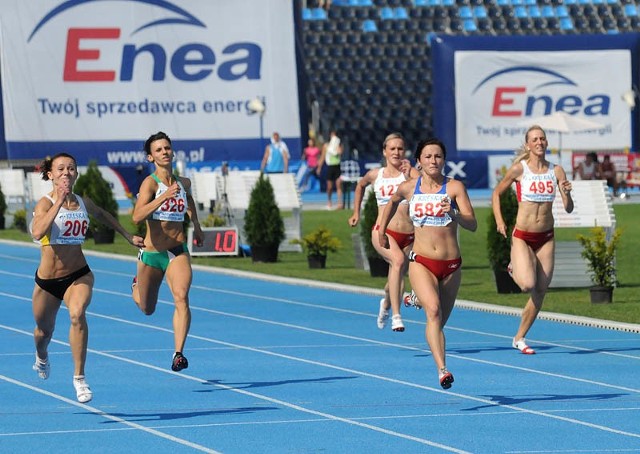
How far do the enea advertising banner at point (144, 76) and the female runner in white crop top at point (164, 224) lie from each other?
30809 mm

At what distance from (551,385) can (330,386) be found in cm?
162

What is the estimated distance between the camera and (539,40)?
47844 millimetres

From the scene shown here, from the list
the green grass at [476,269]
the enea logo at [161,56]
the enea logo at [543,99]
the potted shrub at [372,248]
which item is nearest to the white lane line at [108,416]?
the green grass at [476,269]

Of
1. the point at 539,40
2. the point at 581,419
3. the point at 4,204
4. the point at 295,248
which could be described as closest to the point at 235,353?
the point at 581,419

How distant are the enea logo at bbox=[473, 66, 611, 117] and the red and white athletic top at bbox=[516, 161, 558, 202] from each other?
3406 centimetres

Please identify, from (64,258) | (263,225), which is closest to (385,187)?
(64,258)

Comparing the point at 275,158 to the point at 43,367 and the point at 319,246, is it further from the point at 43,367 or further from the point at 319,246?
the point at 43,367

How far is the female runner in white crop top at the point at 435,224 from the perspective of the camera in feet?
35.2

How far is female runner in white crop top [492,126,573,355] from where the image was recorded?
13203 millimetres

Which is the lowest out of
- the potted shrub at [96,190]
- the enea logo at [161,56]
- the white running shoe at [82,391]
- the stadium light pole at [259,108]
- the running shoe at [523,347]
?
the running shoe at [523,347]

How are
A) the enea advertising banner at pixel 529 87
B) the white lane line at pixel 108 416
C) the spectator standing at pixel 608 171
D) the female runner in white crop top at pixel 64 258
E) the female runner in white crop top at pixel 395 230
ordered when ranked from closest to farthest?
the white lane line at pixel 108 416, the female runner in white crop top at pixel 64 258, the female runner in white crop top at pixel 395 230, the spectator standing at pixel 608 171, the enea advertising banner at pixel 529 87

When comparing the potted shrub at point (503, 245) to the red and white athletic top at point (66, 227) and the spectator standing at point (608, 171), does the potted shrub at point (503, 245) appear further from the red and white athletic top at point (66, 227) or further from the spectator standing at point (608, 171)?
the spectator standing at point (608, 171)

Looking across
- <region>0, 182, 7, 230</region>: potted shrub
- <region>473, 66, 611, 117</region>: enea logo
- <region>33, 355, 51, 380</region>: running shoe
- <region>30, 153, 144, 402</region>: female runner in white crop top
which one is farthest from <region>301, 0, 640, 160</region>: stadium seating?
<region>30, 153, 144, 402</region>: female runner in white crop top

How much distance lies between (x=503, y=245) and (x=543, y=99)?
29.4 meters
